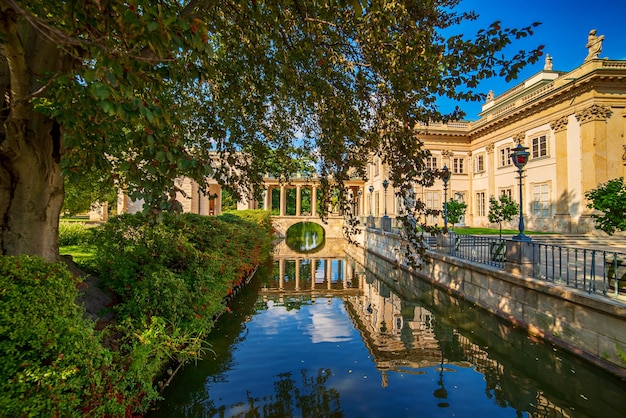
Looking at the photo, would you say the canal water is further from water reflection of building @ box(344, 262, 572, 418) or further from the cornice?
the cornice

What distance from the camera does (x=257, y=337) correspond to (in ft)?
25.9

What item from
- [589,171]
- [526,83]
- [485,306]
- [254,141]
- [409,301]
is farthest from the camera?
[526,83]

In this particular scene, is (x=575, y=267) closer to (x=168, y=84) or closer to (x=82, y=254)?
(x=168, y=84)

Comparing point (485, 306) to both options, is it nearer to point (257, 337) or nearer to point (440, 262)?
point (440, 262)

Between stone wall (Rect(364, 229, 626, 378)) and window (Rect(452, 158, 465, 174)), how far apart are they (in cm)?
2437

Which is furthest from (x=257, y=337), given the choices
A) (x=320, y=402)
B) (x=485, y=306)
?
(x=485, y=306)

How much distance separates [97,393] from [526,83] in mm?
40607

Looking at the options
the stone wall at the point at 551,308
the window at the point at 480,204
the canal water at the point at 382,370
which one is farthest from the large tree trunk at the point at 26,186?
the window at the point at 480,204

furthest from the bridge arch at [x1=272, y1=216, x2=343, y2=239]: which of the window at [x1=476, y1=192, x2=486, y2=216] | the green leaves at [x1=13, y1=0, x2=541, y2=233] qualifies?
the green leaves at [x1=13, y1=0, x2=541, y2=233]

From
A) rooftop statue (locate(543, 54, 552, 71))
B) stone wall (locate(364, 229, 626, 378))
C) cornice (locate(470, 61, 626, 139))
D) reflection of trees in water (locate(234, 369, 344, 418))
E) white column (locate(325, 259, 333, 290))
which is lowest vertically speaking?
white column (locate(325, 259, 333, 290))

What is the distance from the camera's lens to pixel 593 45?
20734 millimetres

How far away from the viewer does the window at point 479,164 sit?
3247 centimetres

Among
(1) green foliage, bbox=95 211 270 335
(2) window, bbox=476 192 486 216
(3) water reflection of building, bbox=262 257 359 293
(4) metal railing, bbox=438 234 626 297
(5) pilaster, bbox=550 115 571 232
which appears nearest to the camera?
(1) green foliage, bbox=95 211 270 335

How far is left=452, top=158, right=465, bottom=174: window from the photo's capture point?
113ft
